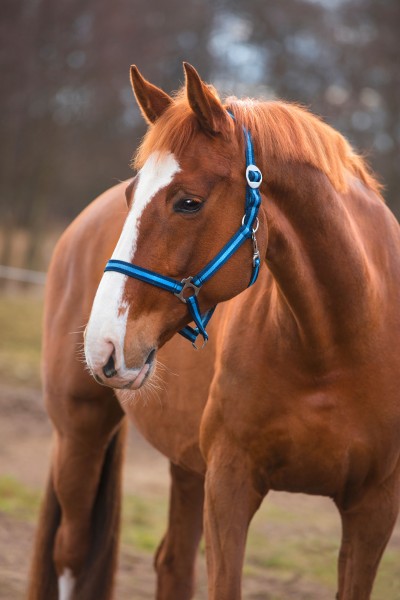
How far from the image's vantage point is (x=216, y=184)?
2303 millimetres

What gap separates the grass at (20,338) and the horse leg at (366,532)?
6123mm

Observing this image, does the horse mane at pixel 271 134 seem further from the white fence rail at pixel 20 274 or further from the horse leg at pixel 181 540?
the white fence rail at pixel 20 274

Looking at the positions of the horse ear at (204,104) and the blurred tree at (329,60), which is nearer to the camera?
the horse ear at (204,104)

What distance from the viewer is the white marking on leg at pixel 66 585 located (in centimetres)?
398

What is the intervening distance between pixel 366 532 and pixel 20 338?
8521 mm

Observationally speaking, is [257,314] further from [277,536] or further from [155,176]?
[277,536]

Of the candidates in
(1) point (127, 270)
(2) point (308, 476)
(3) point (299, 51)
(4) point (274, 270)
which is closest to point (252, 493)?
(2) point (308, 476)

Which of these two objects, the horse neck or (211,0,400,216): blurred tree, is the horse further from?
(211,0,400,216): blurred tree

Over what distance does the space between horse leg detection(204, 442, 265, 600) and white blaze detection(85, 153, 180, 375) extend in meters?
0.72

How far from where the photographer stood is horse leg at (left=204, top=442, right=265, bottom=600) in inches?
106

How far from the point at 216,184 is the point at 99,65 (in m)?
12.8

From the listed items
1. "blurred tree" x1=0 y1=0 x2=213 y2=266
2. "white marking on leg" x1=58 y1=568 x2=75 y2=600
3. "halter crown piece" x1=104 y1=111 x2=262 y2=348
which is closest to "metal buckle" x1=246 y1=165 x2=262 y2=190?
"halter crown piece" x1=104 y1=111 x2=262 y2=348

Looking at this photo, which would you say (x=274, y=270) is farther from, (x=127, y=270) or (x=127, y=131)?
(x=127, y=131)

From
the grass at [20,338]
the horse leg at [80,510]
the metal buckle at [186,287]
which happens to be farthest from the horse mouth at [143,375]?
the grass at [20,338]
